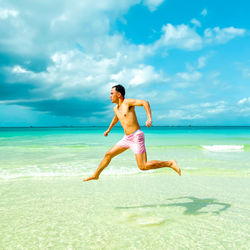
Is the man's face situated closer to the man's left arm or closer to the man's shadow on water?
the man's left arm

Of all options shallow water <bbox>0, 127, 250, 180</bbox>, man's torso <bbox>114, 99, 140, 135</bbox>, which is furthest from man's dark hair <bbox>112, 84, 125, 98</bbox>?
shallow water <bbox>0, 127, 250, 180</bbox>

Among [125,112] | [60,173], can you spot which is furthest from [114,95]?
[60,173]

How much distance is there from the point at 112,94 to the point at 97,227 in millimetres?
2611

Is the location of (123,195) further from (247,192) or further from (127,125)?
(247,192)

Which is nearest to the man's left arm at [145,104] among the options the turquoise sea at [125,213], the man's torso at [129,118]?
the man's torso at [129,118]

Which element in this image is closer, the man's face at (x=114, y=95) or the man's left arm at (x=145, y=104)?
the man's left arm at (x=145, y=104)

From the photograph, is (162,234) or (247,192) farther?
(247,192)

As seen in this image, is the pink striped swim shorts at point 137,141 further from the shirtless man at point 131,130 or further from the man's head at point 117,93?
the man's head at point 117,93

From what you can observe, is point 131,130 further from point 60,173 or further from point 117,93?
point 60,173

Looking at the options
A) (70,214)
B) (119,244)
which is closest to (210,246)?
(119,244)

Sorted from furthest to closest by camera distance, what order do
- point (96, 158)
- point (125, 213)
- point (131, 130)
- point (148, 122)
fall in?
point (96, 158)
point (131, 130)
point (125, 213)
point (148, 122)

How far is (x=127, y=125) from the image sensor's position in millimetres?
4848

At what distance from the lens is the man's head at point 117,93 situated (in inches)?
192

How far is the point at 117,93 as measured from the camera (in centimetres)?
487
